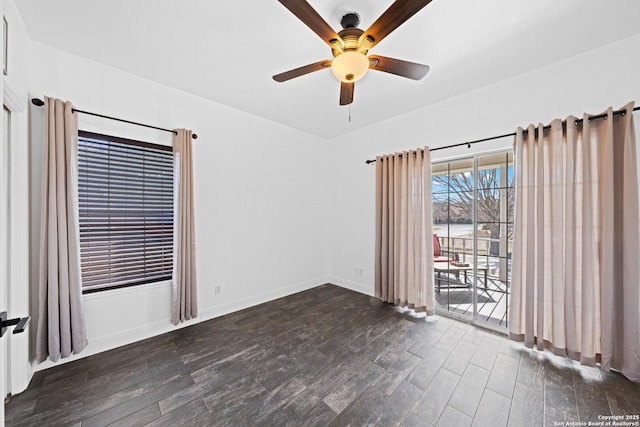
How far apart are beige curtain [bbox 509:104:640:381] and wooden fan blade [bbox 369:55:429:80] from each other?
1352mm

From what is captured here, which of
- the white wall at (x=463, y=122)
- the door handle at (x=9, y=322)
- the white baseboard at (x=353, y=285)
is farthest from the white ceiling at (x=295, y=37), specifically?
the white baseboard at (x=353, y=285)

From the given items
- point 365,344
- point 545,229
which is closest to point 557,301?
point 545,229

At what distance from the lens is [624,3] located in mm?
1719

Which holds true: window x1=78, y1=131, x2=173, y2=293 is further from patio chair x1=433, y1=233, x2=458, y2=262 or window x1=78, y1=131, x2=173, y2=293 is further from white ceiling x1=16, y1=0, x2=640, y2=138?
patio chair x1=433, y1=233, x2=458, y2=262

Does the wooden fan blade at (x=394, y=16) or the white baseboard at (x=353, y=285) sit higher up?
the wooden fan blade at (x=394, y=16)

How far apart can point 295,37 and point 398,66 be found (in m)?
0.85

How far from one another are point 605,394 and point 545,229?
1.28 metres

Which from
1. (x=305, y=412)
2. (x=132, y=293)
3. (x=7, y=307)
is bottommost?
(x=305, y=412)

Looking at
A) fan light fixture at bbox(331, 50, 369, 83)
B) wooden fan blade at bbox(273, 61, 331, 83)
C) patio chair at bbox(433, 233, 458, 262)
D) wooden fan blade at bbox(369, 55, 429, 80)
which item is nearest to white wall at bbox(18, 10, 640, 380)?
patio chair at bbox(433, 233, 458, 262)

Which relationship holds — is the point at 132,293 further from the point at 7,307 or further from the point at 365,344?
the point at 365,344

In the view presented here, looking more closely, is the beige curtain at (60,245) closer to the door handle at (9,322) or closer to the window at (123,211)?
the window at (123,211)

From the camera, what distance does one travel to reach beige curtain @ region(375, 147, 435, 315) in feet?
10.3

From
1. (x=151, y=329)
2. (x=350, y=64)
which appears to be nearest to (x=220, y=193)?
(x=151, y=329)

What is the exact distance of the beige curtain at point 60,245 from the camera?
2.06 meters
